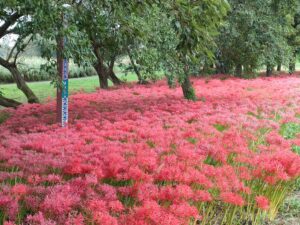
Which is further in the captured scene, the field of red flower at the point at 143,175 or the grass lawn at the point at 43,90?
the grass lawn at the point at 43,90

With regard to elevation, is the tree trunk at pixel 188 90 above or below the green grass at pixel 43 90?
above

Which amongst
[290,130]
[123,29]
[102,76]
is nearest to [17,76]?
[102,76]

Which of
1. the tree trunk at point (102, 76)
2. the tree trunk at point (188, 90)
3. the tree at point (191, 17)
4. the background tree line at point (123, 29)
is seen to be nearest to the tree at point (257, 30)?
the tree trunk at point (102, 76)

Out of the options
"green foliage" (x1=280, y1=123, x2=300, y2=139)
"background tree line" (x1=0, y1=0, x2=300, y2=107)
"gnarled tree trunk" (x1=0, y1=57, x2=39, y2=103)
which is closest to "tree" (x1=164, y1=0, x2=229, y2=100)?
"background tree line" (x1=0, y1=0, x2=300, y2=107)

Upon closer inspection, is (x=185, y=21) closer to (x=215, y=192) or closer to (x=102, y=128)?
(x=215, y=192)

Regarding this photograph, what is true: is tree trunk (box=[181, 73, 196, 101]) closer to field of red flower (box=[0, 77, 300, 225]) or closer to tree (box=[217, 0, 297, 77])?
field of red flower (box=[0, 77, 300, 225])

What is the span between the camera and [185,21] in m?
4.18

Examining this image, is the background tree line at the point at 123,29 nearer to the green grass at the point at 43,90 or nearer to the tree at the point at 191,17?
the tree at the point at 191,17

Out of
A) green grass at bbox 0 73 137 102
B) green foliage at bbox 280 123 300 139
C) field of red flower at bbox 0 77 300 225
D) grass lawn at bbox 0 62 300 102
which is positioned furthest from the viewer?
grass lawn at bbox 0 62 300 102

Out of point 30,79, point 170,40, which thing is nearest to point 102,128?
point 170,40

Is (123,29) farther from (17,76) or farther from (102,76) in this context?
(102,76)

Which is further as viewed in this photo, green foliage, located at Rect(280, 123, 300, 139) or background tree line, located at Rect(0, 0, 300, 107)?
green foliage, located at Rect(280, 123, 300, 139)

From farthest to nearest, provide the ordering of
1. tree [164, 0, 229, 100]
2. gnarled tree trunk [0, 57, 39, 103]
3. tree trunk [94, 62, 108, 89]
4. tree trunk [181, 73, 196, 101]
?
tree trunk [94, 62, 108, 89] → gnarled tree trunk [0, 57, 39, 103] → tree trunk [181, 73, 196, 101] → tree [164, 0, 229, 100]

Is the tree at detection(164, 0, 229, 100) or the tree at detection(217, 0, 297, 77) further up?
the tree at detection(217, 0, 297, 77)
